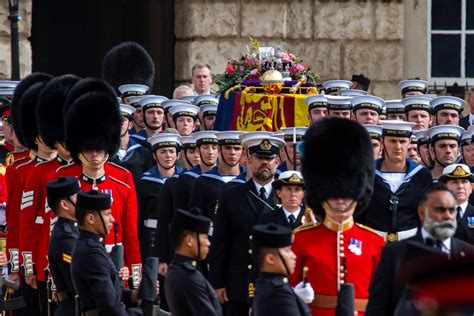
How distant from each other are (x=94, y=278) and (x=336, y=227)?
4.04 feet

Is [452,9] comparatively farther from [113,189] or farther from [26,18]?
[113,189]

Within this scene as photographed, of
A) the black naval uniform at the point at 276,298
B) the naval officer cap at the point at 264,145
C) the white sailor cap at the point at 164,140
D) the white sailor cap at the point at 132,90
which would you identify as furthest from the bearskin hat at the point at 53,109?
the black naval uniform at the point at 276,298

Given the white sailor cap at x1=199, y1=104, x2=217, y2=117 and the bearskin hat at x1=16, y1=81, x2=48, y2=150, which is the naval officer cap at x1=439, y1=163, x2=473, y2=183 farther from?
the white sailor cap at x1=199, y1=104, x2=217, y2=117

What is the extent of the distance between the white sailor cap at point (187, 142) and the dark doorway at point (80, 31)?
7.19m

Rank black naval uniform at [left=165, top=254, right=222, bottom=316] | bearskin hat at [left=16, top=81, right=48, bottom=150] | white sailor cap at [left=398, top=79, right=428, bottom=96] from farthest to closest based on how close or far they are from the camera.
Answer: white sailor cap at [left=398, top=79, right=428, bottom=96], bearskin hat at [left=16, top=81, right=48, bottom=150], black naval uniform at [left=165, top=254, right=222, bottom=316]

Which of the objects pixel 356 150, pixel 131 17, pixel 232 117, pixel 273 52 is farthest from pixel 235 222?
pixel 131 17

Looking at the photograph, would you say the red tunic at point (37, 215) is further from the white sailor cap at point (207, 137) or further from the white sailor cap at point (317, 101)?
the white sailor cap at point (317, 101)

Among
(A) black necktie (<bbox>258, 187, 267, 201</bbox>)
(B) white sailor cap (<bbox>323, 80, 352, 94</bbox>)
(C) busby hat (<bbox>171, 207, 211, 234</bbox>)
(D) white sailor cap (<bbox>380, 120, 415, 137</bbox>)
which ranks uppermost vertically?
(B) white sailor cap (<bbox>323, 80, 352, 94</bbox>)

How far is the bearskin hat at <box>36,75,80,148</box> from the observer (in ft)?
34.2

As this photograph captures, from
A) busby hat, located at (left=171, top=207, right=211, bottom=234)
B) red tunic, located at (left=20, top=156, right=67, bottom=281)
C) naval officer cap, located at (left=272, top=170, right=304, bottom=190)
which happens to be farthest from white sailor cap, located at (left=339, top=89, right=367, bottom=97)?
busby hat, located at (left=171, top=207, right=211, bottom=234)

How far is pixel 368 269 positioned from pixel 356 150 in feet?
2.34

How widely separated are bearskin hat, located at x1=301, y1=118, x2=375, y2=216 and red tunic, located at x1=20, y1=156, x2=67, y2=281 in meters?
2.33

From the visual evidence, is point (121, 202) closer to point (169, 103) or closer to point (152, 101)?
point (152, 101)

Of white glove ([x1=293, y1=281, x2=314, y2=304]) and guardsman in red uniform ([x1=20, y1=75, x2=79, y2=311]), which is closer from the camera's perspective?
white glove ([x1=293, y1=281, x2=314, y2=304])
